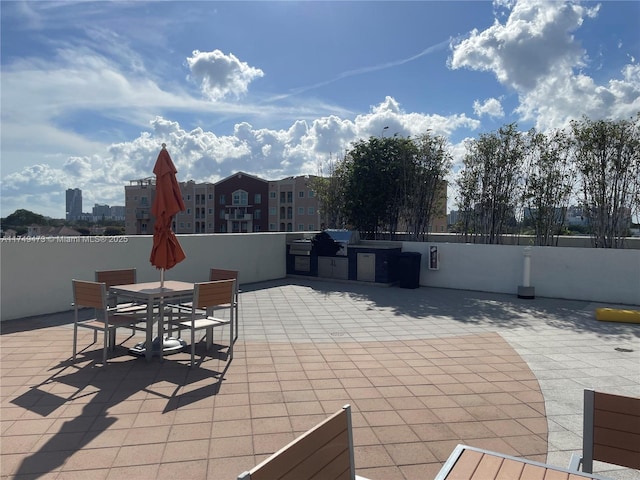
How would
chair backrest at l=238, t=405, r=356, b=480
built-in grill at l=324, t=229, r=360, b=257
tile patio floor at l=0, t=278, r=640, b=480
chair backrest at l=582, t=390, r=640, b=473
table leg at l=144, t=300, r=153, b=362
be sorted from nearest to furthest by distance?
chair backrest at l=238, t=405, r=356, b=480
chair backrest at l=582, t=390, r=640, b=473
tile patio floor at l=0, t=278, r=640, b=480
table leg at l=144, t=300, r=153, b=362
built-in grill at l=324, t=229, r=360, b=257

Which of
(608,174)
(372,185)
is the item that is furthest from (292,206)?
(608,174)

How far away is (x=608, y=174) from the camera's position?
36.2ft

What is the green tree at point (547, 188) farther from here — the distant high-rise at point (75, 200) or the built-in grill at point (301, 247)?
the distant high-rise at point (75, 200)

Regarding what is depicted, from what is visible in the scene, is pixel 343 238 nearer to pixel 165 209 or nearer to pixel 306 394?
pixel 165 209

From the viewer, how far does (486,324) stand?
7.68 metres

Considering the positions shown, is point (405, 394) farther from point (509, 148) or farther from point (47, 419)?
point (509, 148)

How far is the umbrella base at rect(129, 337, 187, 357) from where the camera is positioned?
17.9ft

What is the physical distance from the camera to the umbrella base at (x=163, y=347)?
545 cm

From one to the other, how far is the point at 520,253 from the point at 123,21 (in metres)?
9.98

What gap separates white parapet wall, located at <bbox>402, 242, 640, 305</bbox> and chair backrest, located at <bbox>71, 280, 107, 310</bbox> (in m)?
9.20

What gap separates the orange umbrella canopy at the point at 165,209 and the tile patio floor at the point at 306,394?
4.20ft

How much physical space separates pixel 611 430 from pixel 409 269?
9914mm

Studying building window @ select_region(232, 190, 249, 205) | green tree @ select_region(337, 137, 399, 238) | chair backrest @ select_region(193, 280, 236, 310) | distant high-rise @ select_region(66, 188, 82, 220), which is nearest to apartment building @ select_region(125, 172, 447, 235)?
building window @ select_region(232, 190, 249, 205)

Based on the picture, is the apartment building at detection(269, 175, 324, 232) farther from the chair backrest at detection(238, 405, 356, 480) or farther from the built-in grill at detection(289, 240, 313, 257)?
the chair backrest at detection(238, 405, 356, 480)
